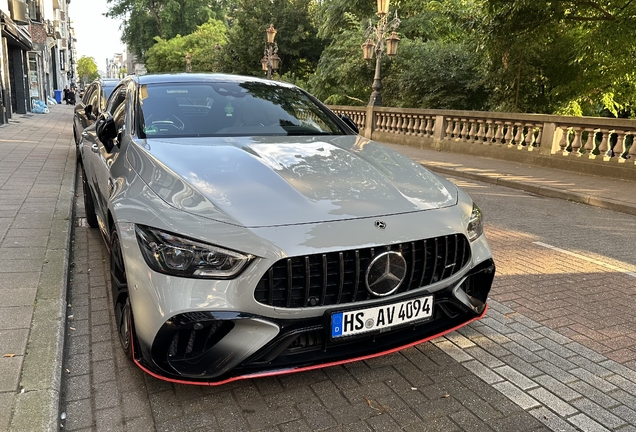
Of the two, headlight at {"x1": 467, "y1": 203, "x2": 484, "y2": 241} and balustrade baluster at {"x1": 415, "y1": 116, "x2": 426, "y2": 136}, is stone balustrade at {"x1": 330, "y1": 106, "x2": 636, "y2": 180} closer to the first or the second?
balustrade baluster at {"x1": 415, "y1": 116, "x2": 426, "y2": 136}

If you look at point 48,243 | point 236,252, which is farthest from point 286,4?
point 236,252

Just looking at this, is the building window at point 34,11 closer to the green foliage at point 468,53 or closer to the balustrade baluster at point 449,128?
the green foliage at point 468,53

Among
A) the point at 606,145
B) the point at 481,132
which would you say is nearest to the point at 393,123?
the point at 481,132

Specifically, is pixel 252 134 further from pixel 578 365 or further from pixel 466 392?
pixel 578 365

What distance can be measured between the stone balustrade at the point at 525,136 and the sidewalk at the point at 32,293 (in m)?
10.4

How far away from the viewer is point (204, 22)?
60.5 metres

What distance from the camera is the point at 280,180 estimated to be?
9.07 feet

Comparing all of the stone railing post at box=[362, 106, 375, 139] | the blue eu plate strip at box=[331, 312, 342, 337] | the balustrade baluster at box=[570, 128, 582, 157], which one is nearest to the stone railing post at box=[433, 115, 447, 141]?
the stone railing post at box=[362, 106, 375, 139]

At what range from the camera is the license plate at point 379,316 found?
2.39 meters

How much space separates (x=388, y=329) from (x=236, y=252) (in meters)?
0.87

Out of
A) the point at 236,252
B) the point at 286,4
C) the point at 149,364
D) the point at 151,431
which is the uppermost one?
the point at 286,4

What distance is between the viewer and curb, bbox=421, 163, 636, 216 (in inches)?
319

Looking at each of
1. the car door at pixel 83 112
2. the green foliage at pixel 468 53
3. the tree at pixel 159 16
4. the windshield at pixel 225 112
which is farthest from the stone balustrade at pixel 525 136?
the tree at pixel 159 16

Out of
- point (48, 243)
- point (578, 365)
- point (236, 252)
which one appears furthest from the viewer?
point (48, 243)
